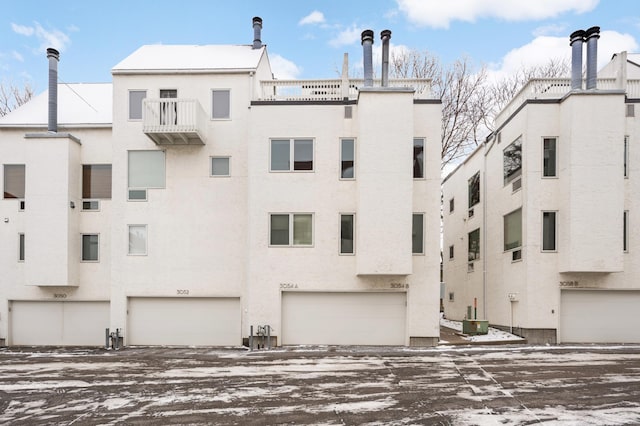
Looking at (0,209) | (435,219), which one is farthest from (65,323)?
(435,219)

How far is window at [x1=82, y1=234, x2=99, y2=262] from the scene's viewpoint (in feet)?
61.3

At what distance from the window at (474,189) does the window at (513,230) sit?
389 cm

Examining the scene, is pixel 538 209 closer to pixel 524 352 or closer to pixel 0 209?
pixel 524 352

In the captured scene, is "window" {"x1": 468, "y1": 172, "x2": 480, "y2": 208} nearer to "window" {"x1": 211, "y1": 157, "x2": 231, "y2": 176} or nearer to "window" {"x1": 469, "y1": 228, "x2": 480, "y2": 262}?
"window" {"x1": 469, "y1": 228, "x2": 480, "y2": 262}

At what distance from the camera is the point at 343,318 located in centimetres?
→ 1677

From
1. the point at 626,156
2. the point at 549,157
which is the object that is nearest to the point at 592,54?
the point at 626,156

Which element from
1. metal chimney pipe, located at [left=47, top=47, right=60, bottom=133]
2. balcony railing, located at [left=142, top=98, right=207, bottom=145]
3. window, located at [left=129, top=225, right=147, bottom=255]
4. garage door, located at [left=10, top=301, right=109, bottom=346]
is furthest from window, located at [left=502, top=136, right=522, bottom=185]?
metal chimney pipe, located at [left=47, top=47, right=60, bottom=133]

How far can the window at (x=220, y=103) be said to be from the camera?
59.1 feet

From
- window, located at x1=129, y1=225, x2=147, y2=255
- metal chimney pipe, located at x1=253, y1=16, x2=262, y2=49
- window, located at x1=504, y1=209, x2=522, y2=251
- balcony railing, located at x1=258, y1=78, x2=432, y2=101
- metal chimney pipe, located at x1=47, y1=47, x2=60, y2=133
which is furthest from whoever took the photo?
metal chimney pipe, located at x1=253, y1=16, x2=262, y2=49

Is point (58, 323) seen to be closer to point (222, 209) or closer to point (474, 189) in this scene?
point (222, 209)

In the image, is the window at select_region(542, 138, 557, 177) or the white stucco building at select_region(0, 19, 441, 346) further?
the window at select_region(542, 138, 557, 177)

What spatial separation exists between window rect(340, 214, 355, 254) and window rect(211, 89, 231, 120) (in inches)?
231

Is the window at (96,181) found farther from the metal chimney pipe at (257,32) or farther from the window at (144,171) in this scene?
the metal chimney pipe at (257,32)

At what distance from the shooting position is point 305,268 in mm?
16703
